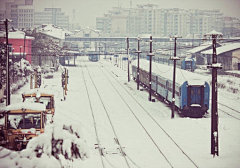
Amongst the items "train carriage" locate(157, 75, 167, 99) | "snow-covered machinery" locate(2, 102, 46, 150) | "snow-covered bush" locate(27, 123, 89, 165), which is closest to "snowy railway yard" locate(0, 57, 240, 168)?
"snow-covered bush" locate(27, 123, 89, 165)

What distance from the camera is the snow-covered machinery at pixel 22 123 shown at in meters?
17.3

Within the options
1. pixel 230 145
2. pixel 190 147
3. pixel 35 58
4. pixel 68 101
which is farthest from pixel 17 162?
pixel 35 58

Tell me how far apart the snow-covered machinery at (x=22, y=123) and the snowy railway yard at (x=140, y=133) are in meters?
1.08

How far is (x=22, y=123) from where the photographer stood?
17828 mm

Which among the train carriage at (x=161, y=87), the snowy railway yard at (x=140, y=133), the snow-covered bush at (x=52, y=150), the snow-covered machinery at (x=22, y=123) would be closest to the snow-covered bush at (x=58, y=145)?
the snow-covered bush at (x=52, y=150)

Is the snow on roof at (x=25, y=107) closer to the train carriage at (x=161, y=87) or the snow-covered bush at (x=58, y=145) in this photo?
the snow-covered bush at (x=58, y=145)

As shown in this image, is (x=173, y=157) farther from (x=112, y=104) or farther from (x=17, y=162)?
(x=112, y=104)

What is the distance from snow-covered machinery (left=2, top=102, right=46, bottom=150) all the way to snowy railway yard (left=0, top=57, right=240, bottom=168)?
1.08m

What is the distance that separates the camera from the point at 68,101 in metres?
39.4

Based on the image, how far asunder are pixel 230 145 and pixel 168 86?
13.8 m

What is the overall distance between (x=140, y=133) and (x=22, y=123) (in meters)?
9.57

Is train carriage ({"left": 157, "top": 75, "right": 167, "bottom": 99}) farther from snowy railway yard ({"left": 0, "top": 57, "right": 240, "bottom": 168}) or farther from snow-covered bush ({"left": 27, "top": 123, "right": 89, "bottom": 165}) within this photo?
snow-covered bush ({"left": 27, "top": 123, "right": 89, "bottom": 165})

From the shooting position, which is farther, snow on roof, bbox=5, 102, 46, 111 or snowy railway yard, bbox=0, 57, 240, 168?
snowy railway yard, bbox=0, 57, 240, 168

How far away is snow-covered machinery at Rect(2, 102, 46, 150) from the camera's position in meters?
17.3
